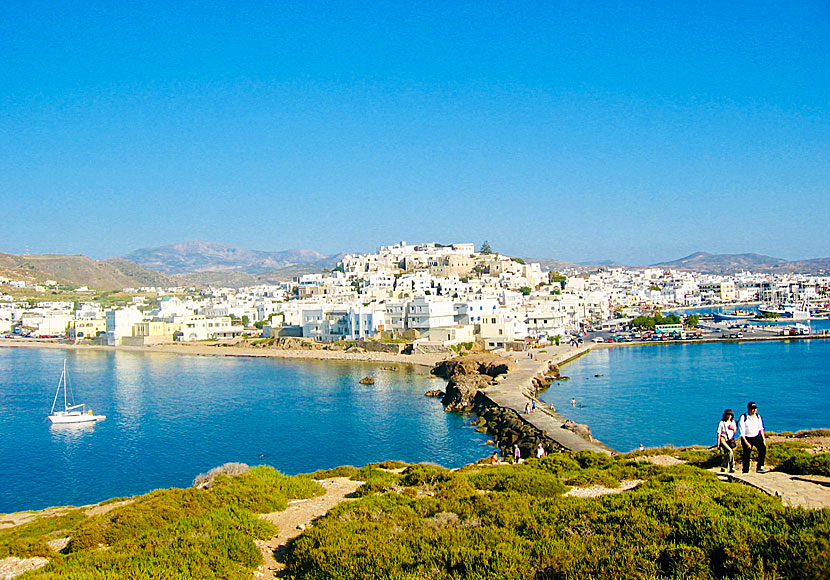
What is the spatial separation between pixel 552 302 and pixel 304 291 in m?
28.5

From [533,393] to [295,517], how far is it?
19.9 metres

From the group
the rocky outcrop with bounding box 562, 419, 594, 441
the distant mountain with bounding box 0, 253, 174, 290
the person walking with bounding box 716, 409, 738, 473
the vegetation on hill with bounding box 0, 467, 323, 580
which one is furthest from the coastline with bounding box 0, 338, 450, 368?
the distant mountain with bounding box 0, 253, 174, 290

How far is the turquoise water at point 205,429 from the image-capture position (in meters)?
17.2

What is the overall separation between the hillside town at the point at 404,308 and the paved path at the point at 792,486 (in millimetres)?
34311

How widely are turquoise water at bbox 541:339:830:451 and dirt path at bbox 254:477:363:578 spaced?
10.5 m

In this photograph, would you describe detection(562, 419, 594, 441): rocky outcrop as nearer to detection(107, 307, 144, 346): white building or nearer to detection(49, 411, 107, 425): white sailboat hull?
detection(49, 411, 107, 425): white sailboat hull

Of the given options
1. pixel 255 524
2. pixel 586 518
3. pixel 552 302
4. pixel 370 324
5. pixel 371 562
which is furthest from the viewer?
pixel 552 302

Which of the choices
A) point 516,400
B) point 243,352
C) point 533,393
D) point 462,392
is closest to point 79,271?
point 243,352

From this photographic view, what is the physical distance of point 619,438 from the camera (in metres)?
19.2

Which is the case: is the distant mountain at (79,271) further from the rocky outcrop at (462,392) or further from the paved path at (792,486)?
the paved path at (792,486)

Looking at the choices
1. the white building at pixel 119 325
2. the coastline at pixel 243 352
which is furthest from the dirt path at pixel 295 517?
the white building at pixel 119 325

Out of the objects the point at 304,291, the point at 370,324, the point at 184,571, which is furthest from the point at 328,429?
the point at 304,291

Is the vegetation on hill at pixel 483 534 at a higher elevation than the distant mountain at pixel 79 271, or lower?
lower

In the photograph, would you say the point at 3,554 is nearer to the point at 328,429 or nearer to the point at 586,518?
the point at 586,518
